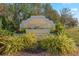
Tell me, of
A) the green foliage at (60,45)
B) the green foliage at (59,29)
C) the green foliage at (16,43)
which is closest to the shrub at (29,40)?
the green foliage at (16,43)

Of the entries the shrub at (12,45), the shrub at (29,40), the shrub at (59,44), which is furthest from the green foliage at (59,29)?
the shrub at (12,45)

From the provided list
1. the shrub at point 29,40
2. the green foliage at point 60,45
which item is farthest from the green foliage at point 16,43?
the green foliage at point 60,45

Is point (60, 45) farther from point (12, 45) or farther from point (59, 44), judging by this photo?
point (12, 45)

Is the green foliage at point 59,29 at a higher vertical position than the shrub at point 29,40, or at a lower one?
higher

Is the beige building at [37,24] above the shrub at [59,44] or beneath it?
above

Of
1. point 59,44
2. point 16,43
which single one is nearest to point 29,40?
point 16,43

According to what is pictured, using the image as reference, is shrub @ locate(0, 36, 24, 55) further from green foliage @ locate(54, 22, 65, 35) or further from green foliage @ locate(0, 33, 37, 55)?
green foliage @ locate(54, 22, 65, 35)

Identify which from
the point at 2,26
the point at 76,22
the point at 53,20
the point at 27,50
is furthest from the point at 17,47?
the point at 76,22

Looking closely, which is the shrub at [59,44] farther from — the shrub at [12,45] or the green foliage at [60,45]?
the shrub at [12,45]

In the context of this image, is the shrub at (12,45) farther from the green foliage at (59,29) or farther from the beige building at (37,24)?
the green foliage at (59,29)

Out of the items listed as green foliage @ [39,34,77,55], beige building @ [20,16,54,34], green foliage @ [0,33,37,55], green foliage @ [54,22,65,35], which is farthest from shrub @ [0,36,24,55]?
green foliage @ [54,22,65,35]

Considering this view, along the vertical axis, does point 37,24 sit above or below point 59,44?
above

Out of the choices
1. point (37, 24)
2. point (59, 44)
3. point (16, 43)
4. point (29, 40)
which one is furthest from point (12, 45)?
point (59, 44)

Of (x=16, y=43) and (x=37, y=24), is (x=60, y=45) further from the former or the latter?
(x=16, y=43)
